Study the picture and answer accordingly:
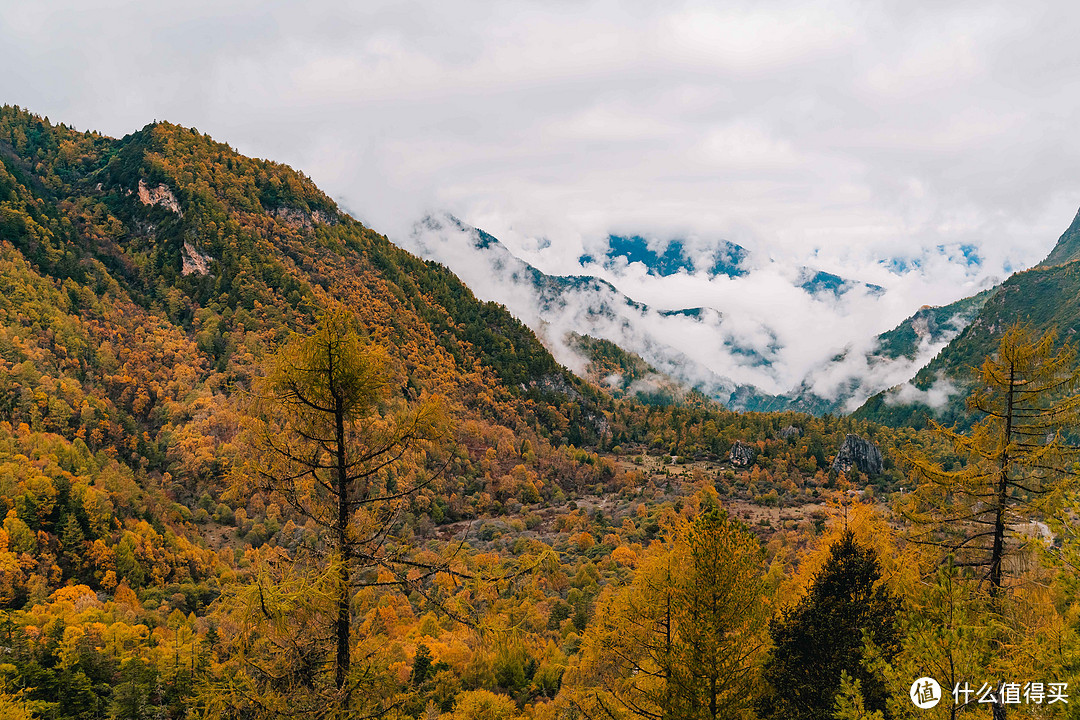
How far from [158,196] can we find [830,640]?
7589 inches

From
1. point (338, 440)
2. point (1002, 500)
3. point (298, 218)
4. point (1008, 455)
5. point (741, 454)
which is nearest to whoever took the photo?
point (338, 440)

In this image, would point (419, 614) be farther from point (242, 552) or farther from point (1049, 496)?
point (1049, 496)

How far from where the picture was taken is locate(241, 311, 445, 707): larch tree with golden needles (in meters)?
11.1

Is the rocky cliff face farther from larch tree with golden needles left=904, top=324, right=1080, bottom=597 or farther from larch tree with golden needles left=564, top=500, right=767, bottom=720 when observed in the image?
larch tree with golden needles left=564, top=500, right=767, bottom=720

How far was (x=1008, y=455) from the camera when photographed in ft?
59.4

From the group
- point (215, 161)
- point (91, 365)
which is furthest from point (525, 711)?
point (215, 161)

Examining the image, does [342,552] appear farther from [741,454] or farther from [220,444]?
[741,454]

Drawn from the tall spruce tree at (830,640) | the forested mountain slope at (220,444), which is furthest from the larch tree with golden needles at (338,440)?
the tall spruce tree at (830,640)

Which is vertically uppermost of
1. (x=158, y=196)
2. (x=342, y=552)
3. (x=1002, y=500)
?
(x=158, y=196)

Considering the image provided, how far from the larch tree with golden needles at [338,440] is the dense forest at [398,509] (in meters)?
0.08

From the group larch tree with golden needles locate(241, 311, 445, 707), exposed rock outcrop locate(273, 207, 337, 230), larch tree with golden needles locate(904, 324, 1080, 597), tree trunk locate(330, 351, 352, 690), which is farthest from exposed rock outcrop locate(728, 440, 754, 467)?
tree trunk locate(330, 351, 352, 690)

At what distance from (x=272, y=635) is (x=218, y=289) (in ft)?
518

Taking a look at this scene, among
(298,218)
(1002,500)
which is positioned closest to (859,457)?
(1002,500)

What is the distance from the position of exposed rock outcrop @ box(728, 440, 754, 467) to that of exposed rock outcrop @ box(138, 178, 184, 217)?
572ft
